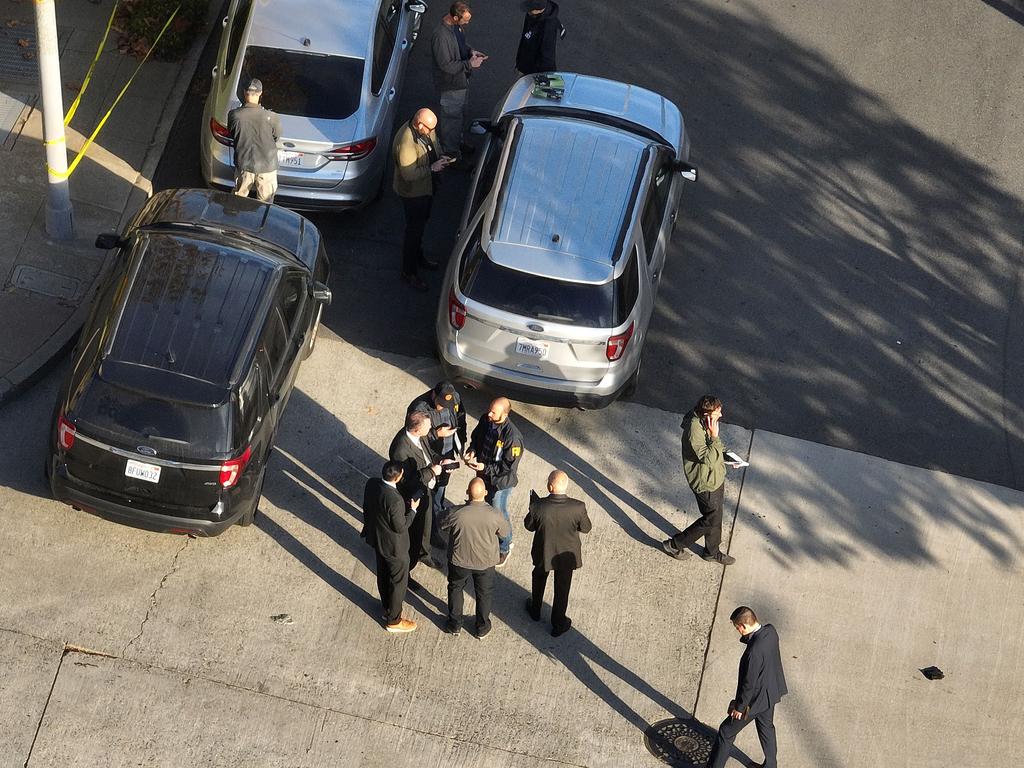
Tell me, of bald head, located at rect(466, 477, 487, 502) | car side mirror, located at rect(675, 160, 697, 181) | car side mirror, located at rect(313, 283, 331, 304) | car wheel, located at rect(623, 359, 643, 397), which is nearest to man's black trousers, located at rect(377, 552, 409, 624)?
bald head, located at rect(466, 477, 487, 502)

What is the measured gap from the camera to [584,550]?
32.4 feet

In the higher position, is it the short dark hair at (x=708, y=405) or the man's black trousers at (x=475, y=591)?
the short dark hair at (x=708, y=405)

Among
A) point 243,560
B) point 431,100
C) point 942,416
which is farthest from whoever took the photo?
point 431,100

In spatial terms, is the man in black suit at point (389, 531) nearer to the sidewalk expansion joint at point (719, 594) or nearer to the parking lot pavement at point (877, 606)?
the sidewalk expansion joint at point (719, 594)

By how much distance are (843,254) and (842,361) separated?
1.44 metres

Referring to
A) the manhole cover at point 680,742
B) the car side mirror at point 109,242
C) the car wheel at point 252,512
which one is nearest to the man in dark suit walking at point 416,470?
the car wheel at point 252,512

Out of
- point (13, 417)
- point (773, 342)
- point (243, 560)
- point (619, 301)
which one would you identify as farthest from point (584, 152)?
point (13, 417)

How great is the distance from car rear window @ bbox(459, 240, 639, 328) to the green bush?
549cm

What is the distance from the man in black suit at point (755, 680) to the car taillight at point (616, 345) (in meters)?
2.64

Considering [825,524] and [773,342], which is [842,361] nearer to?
[773,342]

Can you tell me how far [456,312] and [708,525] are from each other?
107 inches

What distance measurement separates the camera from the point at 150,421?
28.2ft

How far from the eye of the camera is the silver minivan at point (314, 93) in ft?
37.7

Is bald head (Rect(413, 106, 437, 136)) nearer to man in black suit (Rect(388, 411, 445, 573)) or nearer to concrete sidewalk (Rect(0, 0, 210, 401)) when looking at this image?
concrete sidewalk (Rect(0, 0, 210, 401))
